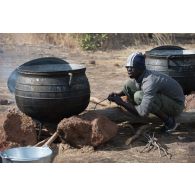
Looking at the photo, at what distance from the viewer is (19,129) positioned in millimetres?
6102

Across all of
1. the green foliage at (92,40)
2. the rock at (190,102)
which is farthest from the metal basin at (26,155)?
the green foliage at (92,40)

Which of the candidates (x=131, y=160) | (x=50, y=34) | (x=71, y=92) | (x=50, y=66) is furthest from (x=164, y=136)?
(x=50, y=34)

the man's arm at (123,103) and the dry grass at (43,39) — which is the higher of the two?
the dry grass at (43,39)

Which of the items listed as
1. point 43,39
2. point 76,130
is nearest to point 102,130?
point 76,130

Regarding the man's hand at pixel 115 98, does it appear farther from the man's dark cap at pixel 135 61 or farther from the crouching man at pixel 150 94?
the man's dark cap at pixel 135 61

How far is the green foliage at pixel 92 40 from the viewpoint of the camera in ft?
43.7

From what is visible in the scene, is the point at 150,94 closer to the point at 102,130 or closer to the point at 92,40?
the point at 102,130

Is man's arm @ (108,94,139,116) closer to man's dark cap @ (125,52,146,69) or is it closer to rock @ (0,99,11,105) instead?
man's dark cap @ (125,52,146,69)

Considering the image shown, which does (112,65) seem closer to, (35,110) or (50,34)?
(50,34)

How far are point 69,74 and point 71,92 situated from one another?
0.75 ft

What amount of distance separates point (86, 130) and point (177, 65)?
7.18 feet

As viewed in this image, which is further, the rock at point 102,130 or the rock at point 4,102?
the rock at point 4,102

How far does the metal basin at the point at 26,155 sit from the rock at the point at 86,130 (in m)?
0.87

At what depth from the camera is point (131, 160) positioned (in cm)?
573
